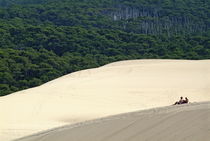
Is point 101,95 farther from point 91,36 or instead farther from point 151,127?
point 91,36

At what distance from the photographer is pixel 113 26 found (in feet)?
296

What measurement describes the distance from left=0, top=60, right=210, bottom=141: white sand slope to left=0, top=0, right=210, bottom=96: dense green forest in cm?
1376

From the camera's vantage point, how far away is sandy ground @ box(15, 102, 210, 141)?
32.2ft

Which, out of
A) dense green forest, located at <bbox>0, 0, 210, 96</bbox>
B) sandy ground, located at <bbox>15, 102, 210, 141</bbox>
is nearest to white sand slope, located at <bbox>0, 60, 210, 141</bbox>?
sandy ground, located at <bbox>15, 102, 210, 141</bbox>

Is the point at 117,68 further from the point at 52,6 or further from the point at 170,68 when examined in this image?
the point at 52,6

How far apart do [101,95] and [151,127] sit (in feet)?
47.3

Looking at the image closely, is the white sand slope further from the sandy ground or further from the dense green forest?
the dense green forest

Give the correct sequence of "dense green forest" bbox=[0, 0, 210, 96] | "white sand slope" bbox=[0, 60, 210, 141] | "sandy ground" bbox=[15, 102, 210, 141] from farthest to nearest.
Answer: "dense green forest" bbox=[0, 0, 210, 96], "white sand slope" bbox=[0, 60, 210, 141], "sandy ground" bbox=[15, 102, 210, 141]

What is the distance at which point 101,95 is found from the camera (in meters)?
24.8

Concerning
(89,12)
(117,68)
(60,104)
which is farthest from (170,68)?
(89,12)

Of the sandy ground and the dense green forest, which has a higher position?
the sandy ground

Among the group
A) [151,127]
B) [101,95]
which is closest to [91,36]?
[101,95]

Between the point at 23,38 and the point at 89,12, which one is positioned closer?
the point at 23,38

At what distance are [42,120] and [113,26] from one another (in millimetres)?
71925
